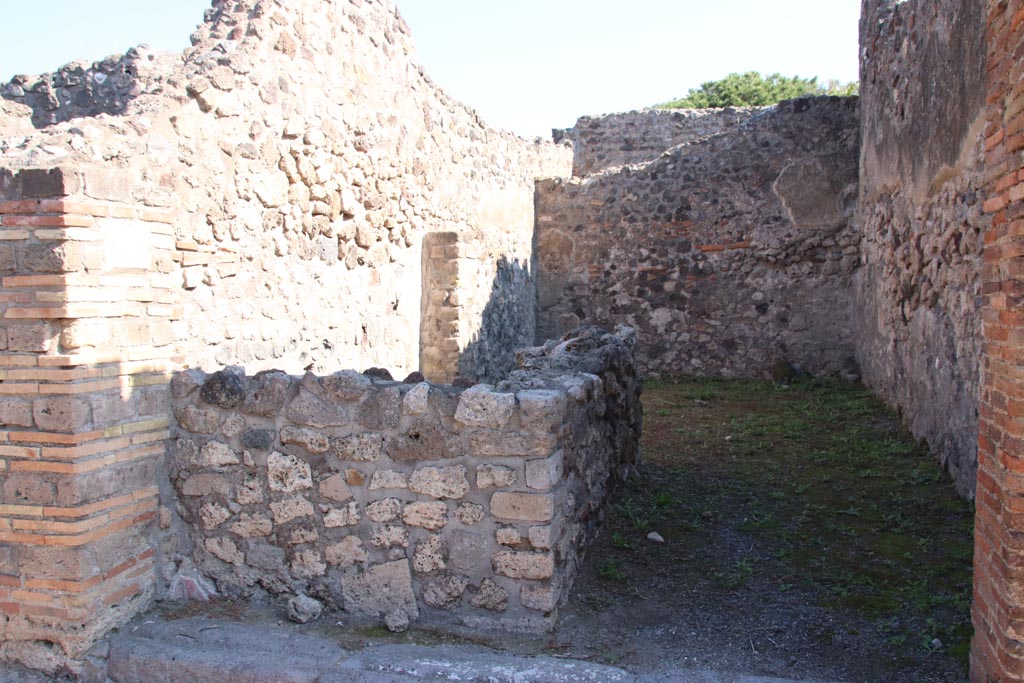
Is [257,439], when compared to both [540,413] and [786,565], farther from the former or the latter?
[786,565]

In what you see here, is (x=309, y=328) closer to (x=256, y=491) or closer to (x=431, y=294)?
(x=256, y=491)

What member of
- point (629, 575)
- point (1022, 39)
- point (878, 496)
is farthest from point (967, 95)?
point (629, 575)

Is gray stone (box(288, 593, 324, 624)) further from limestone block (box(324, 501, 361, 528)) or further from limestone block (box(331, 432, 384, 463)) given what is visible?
limestone block (box(331, 432, 384, 463))

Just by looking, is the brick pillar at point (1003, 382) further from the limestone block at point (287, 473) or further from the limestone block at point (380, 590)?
the limestone block at point (287, 473)

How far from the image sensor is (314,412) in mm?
3436

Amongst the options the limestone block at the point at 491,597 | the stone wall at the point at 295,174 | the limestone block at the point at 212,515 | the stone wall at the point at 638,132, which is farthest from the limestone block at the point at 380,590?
the stone wall at the point at 638,132

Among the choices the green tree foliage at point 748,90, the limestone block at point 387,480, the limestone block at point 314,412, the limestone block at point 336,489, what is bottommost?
the limestone block at point 336,489

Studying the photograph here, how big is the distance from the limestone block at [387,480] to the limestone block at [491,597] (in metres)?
0.51

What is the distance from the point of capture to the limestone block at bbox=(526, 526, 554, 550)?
321 centimetres

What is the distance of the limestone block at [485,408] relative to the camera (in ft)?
10.6

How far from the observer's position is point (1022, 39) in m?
2.52

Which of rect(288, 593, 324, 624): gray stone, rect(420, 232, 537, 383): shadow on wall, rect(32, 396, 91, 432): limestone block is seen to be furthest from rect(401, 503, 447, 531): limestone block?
rect(420, 232, 537, 383): shadow on wall

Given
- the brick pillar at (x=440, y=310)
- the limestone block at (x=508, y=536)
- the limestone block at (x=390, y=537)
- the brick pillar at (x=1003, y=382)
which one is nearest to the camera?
the brick pillar at (x=1003, y=382)

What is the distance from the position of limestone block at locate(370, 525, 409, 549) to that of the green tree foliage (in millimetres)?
28434
